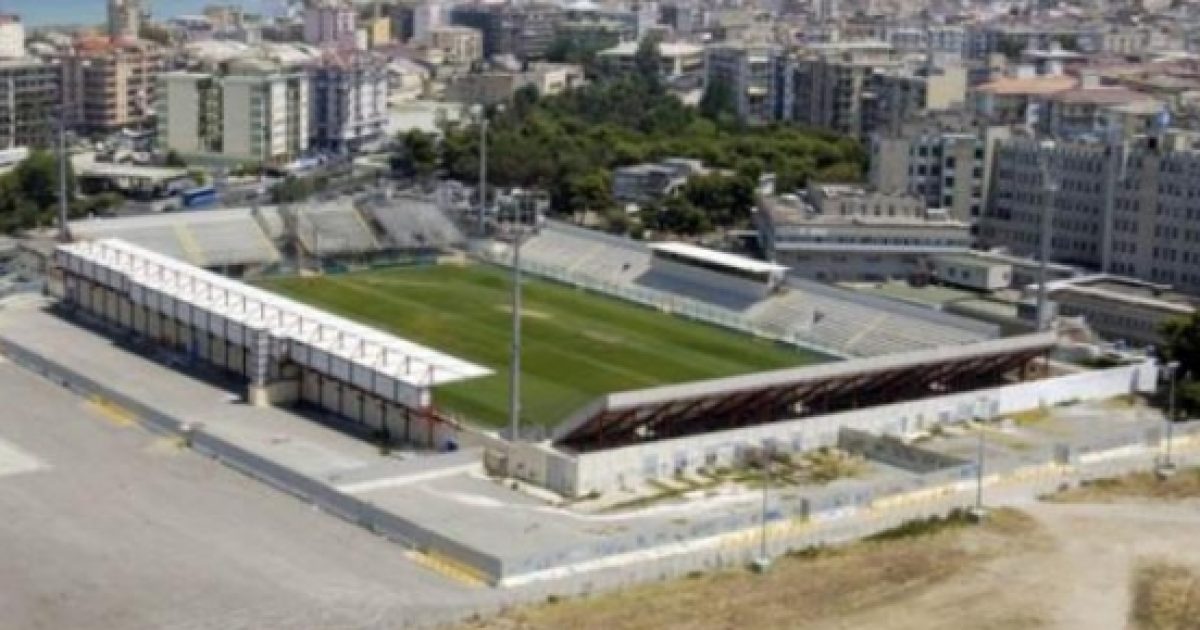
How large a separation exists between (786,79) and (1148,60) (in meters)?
12.5

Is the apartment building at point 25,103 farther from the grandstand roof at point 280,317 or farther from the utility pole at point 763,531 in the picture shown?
the utility pole at point 763,531

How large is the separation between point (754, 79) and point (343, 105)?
1247 centimetres

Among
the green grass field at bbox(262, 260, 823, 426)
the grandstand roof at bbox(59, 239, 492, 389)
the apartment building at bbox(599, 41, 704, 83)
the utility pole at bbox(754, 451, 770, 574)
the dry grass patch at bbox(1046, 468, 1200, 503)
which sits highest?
the apartment building at bbox(599, 41, 704, 83)

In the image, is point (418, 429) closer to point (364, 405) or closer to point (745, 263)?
point (364, 405)

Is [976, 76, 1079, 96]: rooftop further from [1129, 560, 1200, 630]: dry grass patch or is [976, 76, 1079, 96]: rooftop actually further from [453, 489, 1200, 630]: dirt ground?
[1129, 560, 1200, 630]: dry grass patch

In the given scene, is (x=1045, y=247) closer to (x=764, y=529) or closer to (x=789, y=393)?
(x=789, y=393)

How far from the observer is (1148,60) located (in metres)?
57.4

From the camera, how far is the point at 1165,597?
16.9 metres

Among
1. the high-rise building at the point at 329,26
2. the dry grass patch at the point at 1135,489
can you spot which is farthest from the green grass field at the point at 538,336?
the high-rise building at the point at 329,26

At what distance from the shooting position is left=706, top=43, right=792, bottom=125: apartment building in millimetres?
52719

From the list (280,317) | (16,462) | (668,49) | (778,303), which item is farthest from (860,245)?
(668,49)

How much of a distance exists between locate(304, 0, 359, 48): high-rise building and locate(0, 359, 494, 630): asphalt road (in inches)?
2121

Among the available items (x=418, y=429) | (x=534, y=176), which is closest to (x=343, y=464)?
(x=418, y=429)

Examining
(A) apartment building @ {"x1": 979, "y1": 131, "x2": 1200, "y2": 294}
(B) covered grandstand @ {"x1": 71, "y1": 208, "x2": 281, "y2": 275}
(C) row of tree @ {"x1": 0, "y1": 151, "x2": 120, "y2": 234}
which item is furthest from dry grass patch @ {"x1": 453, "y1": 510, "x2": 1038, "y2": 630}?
(C) row of tree @ {"x1": 0, "y1": 151, "x2": 120, "y2": 234}
